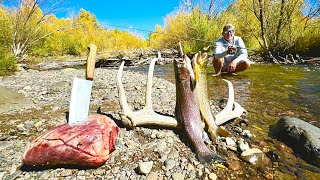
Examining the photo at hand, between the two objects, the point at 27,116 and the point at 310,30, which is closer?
the point at 27,116

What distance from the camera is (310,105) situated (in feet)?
12.3

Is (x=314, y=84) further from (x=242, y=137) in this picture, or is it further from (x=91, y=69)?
(x=91, y=69)

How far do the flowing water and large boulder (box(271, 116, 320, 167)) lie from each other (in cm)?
9

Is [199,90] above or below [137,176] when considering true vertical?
above

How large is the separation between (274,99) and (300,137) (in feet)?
6.22

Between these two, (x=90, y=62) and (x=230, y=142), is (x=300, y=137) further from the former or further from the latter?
(x=90, y=62)

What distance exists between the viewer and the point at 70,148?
1792mm

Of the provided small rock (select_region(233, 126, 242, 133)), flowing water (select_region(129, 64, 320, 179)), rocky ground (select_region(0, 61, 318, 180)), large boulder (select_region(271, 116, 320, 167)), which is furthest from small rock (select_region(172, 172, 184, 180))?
large boulder (select_region(271, 116, 320, 167))

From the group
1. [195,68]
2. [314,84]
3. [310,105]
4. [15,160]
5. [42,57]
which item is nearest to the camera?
[15,160]

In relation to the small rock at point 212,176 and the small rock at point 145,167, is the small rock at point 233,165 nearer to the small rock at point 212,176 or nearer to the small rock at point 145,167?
the small rock at point 212,176

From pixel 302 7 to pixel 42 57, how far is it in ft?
51.9

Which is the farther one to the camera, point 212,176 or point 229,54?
point 229,54

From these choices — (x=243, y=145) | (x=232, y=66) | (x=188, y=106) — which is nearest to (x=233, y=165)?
(x=243, y=145)

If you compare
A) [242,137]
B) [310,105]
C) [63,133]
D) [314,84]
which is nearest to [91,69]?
[63,133]
